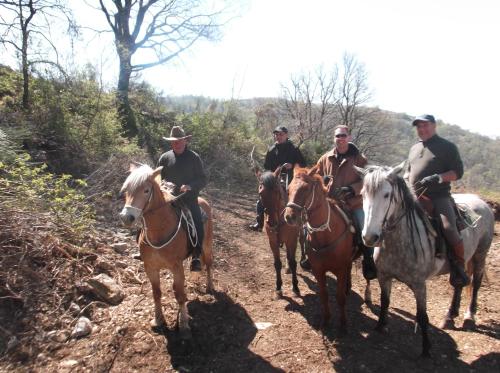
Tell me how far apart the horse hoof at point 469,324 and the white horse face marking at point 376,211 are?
2630 millimetres

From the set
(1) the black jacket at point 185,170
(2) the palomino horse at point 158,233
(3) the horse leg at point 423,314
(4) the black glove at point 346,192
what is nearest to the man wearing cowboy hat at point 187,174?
(1) the black jacket at point 185,170

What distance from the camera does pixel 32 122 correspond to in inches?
374

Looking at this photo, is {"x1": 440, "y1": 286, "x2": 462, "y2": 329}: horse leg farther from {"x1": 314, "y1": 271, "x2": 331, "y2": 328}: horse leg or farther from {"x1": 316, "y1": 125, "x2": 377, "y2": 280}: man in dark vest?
{"x1": 314, "y1": 271, "x2": 331, "y2": 328}: horse leg

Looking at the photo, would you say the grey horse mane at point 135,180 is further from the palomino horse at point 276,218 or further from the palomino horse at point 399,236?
the palomino horse at point 399,236

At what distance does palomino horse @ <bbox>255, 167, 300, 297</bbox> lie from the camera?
211 inches

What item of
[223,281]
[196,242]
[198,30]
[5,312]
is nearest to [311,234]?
[196,242]

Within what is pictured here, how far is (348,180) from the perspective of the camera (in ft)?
16.3

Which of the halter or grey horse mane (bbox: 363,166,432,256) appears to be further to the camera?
the halter

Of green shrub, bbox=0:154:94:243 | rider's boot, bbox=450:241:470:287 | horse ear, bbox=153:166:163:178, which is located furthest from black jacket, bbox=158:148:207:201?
rider's boot, bbox=450:241:470:287

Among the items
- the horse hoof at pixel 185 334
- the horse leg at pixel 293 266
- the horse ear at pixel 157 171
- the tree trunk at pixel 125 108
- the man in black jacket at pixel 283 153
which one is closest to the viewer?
the horse ear at pixel 157 171

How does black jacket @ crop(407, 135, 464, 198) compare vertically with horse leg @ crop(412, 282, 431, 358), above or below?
above

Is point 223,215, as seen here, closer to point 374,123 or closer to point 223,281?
point 223,281

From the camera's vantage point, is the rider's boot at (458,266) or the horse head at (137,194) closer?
the horse head at (137,194)

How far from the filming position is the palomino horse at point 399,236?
3.57 m
